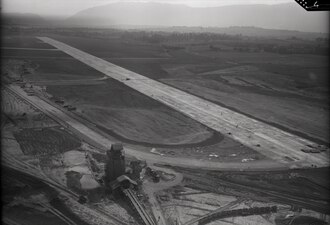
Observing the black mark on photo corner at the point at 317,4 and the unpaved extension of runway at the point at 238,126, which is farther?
Answer: the unpaved extension of runway at the point at 238,126

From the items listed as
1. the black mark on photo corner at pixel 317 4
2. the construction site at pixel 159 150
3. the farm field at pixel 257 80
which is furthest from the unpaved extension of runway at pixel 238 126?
the black mark on photo corner at pixel 317 4

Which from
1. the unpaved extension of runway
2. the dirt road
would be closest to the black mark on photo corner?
the dirt road

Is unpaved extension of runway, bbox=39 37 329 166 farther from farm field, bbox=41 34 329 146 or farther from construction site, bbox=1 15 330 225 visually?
farm field, bbox=41 34 329 146

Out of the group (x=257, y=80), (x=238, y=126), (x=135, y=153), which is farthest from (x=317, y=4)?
(x=257, y=80)

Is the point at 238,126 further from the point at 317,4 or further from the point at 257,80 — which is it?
the point at 317,4

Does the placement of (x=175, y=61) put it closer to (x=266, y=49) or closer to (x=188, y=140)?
(x=266, y=49)

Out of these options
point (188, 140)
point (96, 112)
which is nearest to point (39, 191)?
point (188, 140)

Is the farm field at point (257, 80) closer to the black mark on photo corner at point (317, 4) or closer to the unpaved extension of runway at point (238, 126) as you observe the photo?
the unpaved extension of runway at point (238, 126)
